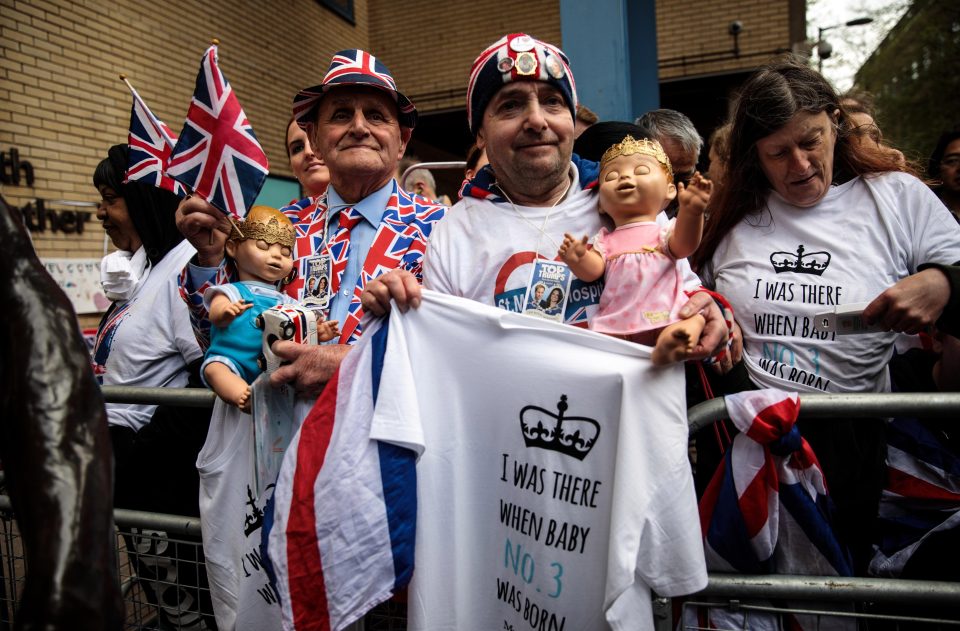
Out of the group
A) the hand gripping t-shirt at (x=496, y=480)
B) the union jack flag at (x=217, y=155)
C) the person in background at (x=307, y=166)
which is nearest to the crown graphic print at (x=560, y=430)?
the hand gripping t-shirt at (x=496, y=480)

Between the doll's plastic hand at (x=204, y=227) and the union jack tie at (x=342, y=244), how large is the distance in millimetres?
470

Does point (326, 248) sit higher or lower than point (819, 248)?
higher

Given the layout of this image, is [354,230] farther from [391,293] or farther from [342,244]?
[391,293]

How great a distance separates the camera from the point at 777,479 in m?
1.87

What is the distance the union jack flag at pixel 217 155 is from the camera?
102 inches

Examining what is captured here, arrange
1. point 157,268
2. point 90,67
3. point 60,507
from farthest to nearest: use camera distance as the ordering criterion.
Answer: point 90,67 < point 157,268 < point 60,507

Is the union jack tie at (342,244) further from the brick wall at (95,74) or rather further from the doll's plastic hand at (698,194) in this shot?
the brick wall at (95,74)

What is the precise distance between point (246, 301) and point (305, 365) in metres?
0.34

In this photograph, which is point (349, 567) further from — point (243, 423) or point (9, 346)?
point (9, 346)

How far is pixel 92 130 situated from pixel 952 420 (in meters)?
8.19

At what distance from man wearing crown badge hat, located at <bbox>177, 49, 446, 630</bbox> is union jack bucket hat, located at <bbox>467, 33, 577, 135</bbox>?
0.43 m

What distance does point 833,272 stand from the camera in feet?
7.41

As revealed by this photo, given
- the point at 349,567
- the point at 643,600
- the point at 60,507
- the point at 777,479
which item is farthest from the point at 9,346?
the point at 777,479

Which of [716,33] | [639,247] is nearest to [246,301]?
[639,247]
